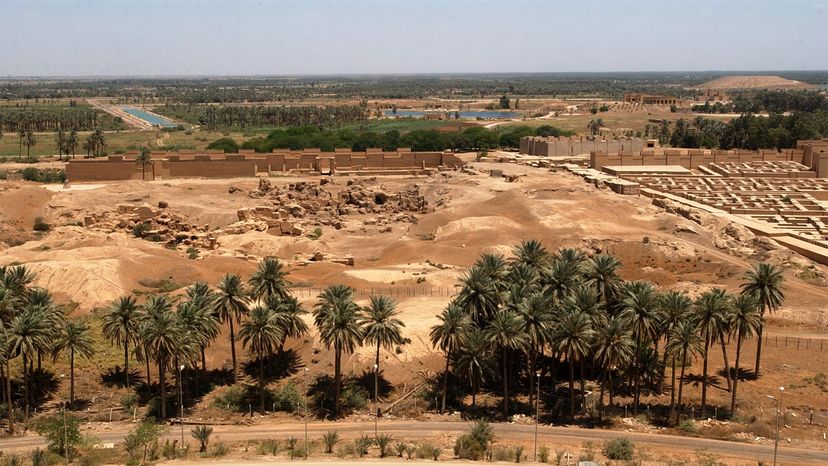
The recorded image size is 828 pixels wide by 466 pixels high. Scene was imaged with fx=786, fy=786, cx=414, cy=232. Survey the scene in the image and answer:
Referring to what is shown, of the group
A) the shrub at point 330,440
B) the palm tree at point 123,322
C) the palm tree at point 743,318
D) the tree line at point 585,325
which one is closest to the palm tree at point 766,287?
the tree line at point 585,325

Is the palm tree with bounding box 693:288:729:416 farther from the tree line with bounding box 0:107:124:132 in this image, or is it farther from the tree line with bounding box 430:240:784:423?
the tree line with bounding box 0:107:124:132

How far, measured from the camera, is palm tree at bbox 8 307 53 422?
3081 centimetres

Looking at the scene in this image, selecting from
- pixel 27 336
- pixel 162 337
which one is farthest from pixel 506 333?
pixel 27 336

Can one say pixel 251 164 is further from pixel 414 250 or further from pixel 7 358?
pixel 7 358

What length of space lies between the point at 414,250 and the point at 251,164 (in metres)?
37.3

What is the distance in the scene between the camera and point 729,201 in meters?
72.6

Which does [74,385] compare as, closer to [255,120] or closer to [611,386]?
[611,386]

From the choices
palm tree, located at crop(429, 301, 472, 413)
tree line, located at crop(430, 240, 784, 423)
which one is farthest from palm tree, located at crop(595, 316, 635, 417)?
palm tree, located at crop(429, 301, 472, 413)

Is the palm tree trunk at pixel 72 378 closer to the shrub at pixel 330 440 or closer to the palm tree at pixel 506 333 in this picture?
the shrub at pixel 330 440

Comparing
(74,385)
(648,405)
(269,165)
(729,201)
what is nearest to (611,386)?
(648,405)

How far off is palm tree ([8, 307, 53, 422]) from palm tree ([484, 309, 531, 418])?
1782 cm

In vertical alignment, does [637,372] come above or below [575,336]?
below

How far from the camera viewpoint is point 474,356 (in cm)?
3228

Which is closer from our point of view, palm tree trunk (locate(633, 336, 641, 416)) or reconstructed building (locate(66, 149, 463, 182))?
palm tree trunk (locate(633, 336, 641, 416))
